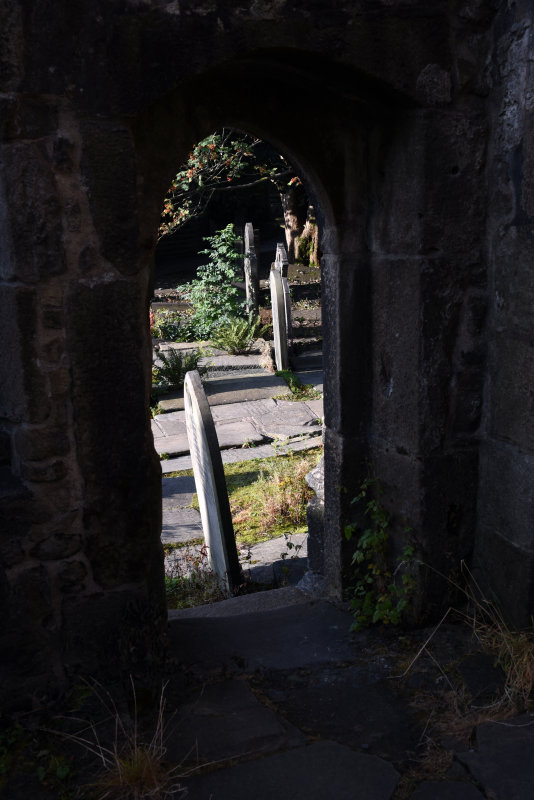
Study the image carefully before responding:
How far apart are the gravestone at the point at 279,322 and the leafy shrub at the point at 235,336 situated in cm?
89

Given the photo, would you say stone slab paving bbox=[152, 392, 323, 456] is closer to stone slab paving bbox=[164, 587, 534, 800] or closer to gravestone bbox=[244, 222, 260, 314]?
gravestone bbox=[244, 222, 260, 314]

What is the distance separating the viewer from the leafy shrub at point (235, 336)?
1074cm

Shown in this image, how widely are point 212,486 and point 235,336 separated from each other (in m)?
6.73

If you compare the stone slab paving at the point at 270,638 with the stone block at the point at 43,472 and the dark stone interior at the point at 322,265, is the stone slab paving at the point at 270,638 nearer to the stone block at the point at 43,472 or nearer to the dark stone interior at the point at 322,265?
the dark stone interior at the point at 322,265

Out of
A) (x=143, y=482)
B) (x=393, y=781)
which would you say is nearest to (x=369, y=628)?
(x=393, y=781)

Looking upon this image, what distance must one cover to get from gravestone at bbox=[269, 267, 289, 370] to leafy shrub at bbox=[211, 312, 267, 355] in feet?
2.91

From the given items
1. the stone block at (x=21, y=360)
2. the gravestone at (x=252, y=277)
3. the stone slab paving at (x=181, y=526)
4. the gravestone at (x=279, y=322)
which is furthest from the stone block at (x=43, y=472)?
the gravestone at (x=252, y=277)

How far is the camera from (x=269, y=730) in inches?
95.0

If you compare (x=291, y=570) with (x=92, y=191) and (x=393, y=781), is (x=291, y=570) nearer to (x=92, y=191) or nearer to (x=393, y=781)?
(x=393, y=781)

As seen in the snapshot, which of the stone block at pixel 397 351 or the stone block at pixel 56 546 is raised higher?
the stone block at pixel 397 351

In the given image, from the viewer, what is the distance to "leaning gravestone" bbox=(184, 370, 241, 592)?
4105 mm

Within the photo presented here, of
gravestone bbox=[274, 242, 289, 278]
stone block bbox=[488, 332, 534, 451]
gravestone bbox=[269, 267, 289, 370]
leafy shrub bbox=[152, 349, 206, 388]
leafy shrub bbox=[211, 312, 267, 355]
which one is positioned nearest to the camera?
stone block bbox=[488, 332, 534, 451]

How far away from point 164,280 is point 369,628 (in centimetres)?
1515

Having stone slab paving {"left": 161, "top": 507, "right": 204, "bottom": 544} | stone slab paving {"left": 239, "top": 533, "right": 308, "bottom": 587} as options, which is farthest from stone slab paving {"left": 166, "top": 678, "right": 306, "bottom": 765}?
stone slab paving {"left": 161, "top": 507, "right": 204, "bottom": 544}
